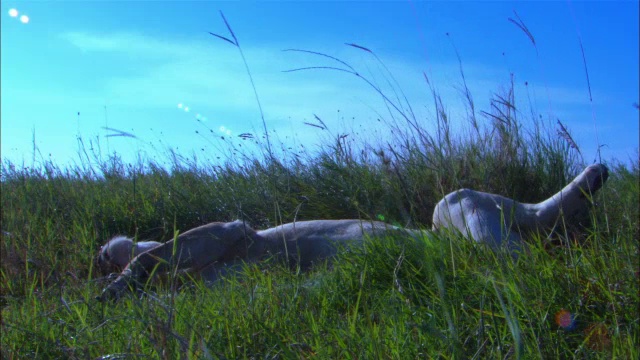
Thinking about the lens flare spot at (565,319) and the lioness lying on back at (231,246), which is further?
the lioness lying on back at (231,246)

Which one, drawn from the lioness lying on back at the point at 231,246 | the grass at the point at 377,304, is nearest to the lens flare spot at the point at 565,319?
the grass at the point at 377,304

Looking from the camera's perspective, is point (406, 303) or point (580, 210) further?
point (580, 210)

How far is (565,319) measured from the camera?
8.18 feet

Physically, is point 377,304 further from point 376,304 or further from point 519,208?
point 519,208

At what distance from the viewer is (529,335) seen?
2410 millimetres

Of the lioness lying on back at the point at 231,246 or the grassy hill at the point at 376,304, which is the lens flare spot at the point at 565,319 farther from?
the lioness lying on back at the point at 231,246

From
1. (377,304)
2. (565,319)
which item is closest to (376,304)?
(377,304)

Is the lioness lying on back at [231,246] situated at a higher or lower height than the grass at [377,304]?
higher

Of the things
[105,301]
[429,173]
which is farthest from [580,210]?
[105,301]

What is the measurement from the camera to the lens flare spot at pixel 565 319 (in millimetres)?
2459

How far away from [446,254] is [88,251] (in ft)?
8.65

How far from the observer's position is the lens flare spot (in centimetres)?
246

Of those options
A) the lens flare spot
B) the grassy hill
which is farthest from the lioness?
the lens flare spot

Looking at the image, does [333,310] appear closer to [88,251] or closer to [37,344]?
[37,344]
